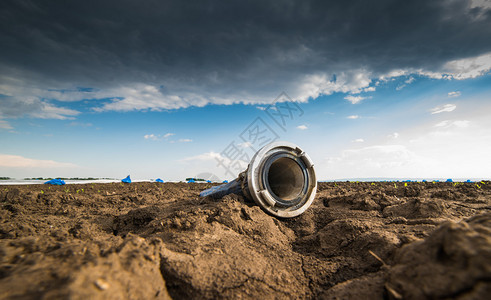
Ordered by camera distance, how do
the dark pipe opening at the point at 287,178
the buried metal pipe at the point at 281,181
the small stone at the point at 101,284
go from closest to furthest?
the small stone at the point at 101,284 < the buried metal pipe at the point at 281,181 < the dark pipe opening at the point at 287,178

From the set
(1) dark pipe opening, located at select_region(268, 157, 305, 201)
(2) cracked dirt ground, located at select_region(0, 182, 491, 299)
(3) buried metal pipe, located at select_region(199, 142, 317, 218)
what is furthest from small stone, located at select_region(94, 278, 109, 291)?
(1) dark pipe opening, located at select_region(268, 157, 305, 201)

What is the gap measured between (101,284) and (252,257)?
1.35 meters

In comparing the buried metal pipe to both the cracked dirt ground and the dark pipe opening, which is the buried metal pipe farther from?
the cracked dirt ground

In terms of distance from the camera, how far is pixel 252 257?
7.30ft

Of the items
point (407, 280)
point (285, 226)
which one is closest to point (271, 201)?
point (285, 226)

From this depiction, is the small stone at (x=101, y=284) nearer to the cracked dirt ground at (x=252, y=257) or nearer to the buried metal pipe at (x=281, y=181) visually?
the cracked dirt ground at (x=252, y=257)

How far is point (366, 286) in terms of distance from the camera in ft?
5.24

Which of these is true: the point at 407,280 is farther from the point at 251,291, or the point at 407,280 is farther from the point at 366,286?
the point at 251,291

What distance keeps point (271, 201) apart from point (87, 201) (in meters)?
4.59

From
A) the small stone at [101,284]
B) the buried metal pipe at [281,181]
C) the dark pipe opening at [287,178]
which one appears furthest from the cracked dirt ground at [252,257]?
the dark pipe opening at [287,178]

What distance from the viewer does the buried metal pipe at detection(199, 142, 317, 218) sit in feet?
11.4

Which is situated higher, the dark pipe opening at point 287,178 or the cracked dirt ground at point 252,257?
the dark pipe opening at point 287,178

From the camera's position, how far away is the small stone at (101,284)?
116 centimetres

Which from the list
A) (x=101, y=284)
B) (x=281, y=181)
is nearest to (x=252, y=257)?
(x=101, y=284)
